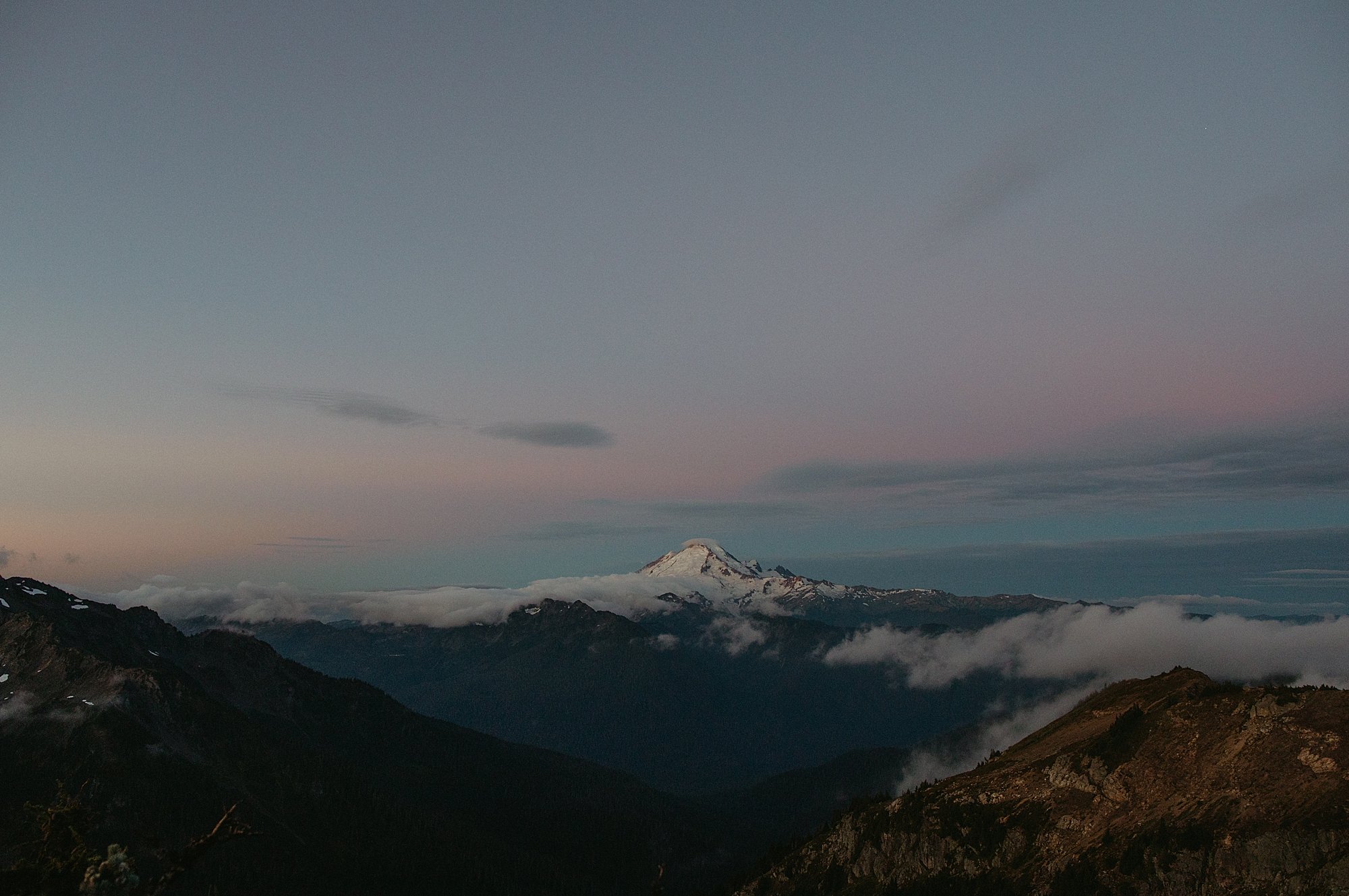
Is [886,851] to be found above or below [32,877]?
below

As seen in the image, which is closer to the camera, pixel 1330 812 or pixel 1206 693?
pixel 1330 812

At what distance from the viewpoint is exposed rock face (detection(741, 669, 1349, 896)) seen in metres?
115

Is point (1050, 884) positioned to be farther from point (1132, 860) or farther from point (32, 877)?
point (32, 877)

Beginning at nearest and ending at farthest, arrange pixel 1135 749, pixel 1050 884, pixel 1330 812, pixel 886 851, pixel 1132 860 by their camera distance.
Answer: pixel 1330 812, pixel 1132 860, pixel 1050 884, pixel 1135 749, pixel 886 851

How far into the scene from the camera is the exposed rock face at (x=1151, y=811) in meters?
115

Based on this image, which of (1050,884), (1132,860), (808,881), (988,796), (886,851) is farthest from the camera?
(808,881)

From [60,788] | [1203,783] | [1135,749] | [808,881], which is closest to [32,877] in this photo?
[60,788]

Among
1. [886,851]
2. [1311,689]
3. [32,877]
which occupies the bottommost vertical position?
[886,851]

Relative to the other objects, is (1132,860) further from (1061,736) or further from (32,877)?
(32,877)

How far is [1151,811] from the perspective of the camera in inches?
5295

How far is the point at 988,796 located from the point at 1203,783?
47.5m

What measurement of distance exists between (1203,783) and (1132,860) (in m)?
19.8

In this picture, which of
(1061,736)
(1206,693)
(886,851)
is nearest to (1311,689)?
(1206,693)

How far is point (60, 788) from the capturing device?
31016mm
